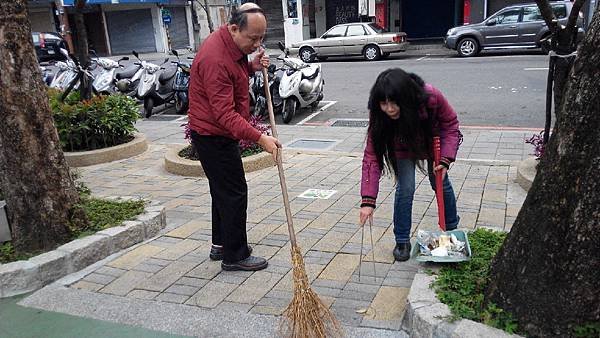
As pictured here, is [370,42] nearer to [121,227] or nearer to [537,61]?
[537,61]

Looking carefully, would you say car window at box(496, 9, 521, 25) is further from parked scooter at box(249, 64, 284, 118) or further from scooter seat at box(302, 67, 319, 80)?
parked scooter at box(249, 64, 284, 118)

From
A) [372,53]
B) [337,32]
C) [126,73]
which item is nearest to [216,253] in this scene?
[126,73]

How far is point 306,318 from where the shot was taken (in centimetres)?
277

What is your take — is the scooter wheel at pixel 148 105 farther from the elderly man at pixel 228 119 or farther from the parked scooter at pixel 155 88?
the elderly man at pixel 228 119

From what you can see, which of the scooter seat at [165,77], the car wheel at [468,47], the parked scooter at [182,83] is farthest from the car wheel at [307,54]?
the parked scooter at [182,83]

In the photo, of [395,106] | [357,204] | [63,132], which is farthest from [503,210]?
[63,132]

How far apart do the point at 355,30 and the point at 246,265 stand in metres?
16.1

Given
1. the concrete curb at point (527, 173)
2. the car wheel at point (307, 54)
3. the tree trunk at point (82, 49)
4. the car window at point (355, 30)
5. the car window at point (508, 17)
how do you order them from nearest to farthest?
the concrete curb at point (527, 173) < the tree trunk at point (82, 49) < the car window at point (508, 17) < the car window at point (355, 30) < the car wheel at point (307, 54)

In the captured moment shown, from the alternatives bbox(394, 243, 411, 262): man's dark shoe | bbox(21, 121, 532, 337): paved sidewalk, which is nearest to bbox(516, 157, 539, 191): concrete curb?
bbox(21, 121, 532, 337): paved sidewalk

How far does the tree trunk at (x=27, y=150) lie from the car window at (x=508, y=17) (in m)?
15.4

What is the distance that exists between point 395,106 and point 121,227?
7.82ft

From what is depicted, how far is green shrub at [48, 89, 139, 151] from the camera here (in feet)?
21.9

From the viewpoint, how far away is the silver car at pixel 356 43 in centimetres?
1803

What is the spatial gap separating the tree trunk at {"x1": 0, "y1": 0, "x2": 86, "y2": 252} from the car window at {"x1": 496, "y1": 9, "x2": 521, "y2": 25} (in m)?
15.4
